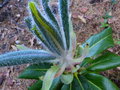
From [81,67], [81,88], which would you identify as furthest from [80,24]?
[81,88]

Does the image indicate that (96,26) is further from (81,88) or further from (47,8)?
(47,8)

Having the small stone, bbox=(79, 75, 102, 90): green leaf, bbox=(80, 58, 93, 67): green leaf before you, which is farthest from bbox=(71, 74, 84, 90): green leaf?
the small stone

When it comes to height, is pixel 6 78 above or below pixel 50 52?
below

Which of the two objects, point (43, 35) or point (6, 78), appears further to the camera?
point (6, 78)

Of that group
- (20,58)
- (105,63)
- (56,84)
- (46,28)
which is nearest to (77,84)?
(56,84)

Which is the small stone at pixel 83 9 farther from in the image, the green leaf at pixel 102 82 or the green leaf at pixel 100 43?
the green leaf at pixel 102 82

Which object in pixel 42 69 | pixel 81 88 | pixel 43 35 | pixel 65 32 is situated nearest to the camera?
pixel 43 35

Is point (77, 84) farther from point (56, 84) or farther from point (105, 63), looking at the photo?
point (105, 63)
